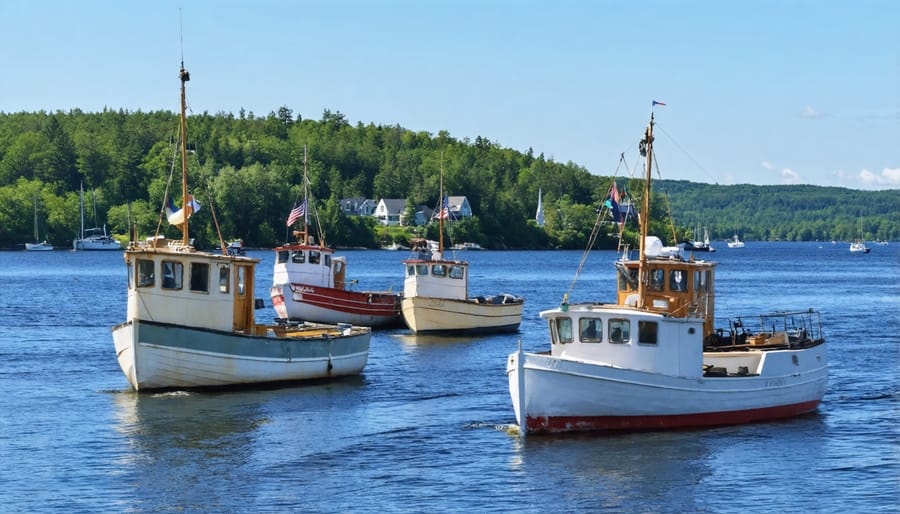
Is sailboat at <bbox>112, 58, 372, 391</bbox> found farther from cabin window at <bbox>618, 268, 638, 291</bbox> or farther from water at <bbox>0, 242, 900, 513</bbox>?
cabin window at <bbox>618, 268, 638, 291</bbox>

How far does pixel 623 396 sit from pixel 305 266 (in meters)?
32.8

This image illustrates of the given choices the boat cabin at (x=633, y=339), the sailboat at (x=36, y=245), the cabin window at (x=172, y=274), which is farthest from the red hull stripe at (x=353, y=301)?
the sailboat at (x=36, y=245)

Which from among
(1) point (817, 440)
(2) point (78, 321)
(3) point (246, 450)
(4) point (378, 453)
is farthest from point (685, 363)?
(2) point (78, 321)

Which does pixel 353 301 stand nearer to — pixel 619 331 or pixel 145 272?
pixel 145 272

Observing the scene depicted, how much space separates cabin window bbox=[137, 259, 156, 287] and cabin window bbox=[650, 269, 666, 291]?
14.4 m

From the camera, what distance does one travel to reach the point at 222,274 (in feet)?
127

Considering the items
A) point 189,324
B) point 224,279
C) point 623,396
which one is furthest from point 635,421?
point 189,324

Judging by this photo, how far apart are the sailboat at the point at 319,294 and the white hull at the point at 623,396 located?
3016cm

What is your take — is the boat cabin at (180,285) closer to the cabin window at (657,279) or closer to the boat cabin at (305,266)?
the cabin window at (657,279)

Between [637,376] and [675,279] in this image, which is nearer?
[637,376]

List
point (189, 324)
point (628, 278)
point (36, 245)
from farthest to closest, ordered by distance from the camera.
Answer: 1. point (36, 245)
2. point (189, 324)
3. point (628, 278)

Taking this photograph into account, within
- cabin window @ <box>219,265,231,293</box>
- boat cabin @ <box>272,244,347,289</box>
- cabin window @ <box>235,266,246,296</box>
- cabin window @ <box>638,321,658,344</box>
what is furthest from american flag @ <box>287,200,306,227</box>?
cabin window @ <box>638,321,658,344</box>

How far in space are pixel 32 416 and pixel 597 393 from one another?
1567cm

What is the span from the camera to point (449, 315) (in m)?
60.4
